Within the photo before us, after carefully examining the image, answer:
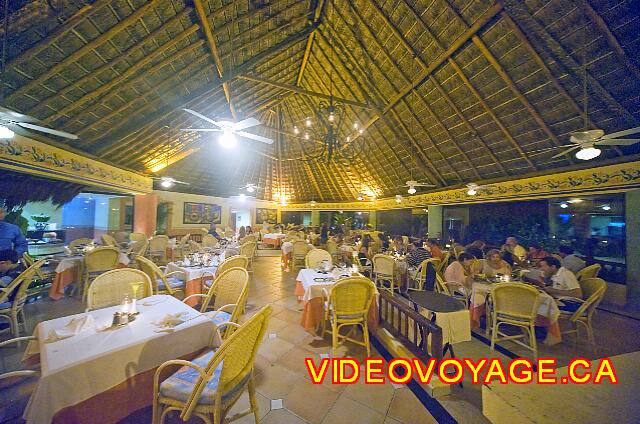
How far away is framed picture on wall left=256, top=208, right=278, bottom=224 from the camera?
17547 millimetres

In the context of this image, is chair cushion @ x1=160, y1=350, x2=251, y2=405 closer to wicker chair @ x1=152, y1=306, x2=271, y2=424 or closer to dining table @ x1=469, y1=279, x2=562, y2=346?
wicker chair @ x1=152, y1=306, x2=271, y2=424

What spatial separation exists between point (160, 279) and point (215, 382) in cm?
352

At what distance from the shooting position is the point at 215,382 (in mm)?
1771

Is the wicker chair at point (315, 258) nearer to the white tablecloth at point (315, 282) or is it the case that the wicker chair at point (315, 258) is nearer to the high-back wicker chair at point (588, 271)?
the white tablecloth at point (315, 282)

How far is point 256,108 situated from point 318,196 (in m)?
8.43

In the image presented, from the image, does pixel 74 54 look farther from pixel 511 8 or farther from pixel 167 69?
pixel 511 8

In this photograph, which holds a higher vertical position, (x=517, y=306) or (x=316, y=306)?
(x=517, y=306)

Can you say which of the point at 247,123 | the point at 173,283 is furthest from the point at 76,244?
the point at 247,123

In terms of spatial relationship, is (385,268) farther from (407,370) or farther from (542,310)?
(407,370)

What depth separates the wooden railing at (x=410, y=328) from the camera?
7.88 feet

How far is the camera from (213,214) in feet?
47.5

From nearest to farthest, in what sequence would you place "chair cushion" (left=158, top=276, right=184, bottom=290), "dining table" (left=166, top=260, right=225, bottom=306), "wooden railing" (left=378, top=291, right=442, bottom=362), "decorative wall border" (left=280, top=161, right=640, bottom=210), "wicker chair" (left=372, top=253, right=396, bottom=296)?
"wooden railing" (left=378, top=291, right=442, bottom=362), "dining table" (left=166, top=260, right=225, bottom=306), "chair cushion" (left=158, top=276, right=184, bottom=290), "decorative wall border" (left=280, top=161, right=640, bottom=210), "wicker chair" (left=372, top=253, right=396, bottom=296)

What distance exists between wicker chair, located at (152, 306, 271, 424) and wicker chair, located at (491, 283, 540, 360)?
339 centimetres

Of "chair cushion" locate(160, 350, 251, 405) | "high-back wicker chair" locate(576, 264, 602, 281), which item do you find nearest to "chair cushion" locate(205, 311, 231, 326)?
"chair cushion" locate(160, 350, 251, 405)
